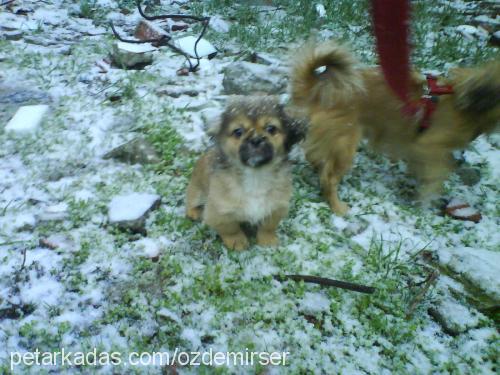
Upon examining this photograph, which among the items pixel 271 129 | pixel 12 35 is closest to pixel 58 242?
pixel 271 129

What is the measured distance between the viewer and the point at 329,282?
2.15m

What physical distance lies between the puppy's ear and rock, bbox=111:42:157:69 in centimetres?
243

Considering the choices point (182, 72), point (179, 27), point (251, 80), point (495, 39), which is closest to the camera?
point (251, 80)

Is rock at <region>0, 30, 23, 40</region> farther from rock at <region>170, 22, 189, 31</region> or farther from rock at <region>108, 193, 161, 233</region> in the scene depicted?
rock at <region>108, 193, 161, 233</region>

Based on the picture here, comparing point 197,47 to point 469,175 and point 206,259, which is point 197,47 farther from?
point 469,175

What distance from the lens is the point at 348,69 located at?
94.6 inches

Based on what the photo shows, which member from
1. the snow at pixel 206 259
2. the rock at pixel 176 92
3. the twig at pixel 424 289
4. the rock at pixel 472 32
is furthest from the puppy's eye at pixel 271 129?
the rock at pixel 472 32

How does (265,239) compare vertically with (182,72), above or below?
below

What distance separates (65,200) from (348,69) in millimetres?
1921

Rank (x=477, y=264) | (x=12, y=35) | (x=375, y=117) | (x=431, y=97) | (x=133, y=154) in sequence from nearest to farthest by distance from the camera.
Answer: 1. (x=477, y=264)
2. (x=431, y=97)
3. (x=375, y=117)
4. (x=133, y=154)
5. (x=12, y=35)

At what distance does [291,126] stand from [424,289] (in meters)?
1.07

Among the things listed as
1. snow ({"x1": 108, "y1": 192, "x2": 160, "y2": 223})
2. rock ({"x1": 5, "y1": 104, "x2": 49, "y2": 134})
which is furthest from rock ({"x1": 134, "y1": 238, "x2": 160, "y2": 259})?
rock ({"x1": 5, "y1": 104, "x2": 49, "y2": 134})

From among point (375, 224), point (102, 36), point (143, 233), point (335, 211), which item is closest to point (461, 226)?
point (375, 224)

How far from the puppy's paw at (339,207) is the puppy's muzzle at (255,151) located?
2.98 feet
